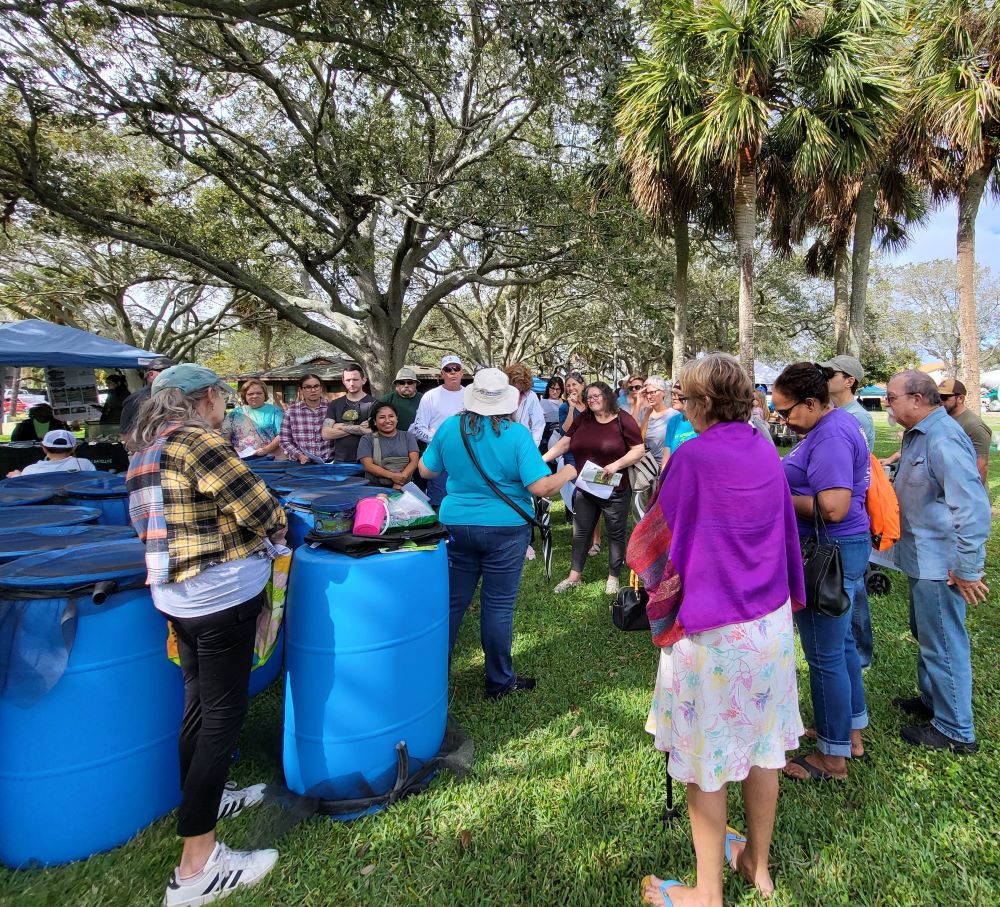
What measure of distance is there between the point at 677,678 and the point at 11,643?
2.16 meters

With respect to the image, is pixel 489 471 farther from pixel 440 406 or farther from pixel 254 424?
pixel 254 424

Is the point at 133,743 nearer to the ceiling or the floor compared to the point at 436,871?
nearer to the ceiling

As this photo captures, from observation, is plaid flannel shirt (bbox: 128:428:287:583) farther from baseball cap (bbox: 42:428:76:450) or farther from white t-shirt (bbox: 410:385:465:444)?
baseball cap (bbox: 42:428:76:450)

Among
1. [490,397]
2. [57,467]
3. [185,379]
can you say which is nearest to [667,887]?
[490,397]

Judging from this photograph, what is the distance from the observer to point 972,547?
97.0 inches

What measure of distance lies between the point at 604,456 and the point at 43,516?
12.4ft

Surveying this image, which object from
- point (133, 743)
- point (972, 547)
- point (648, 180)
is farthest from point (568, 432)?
point (648, 180)

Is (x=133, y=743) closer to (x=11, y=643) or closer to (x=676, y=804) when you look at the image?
(x=11, y=643)

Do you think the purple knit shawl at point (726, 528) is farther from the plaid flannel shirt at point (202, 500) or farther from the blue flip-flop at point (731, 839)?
the plaid flannel shirt at point (202, 500)

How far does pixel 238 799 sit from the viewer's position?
2.28 meters

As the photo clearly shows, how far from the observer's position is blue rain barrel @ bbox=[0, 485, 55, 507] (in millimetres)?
3375

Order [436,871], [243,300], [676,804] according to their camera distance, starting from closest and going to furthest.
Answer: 1. [436,871]
2. [676,804]
3. [243,300]

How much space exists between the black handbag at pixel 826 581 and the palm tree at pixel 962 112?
9860mm

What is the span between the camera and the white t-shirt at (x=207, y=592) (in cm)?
184
